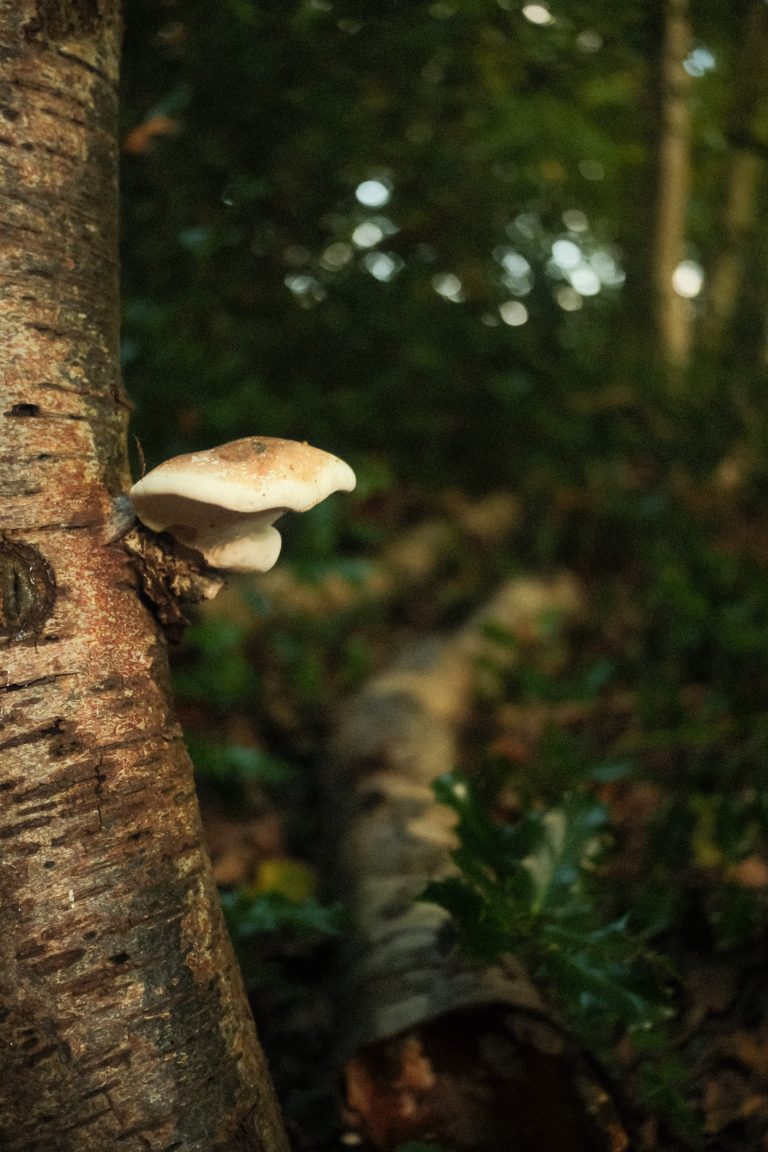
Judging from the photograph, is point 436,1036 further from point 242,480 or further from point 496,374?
point 496,374

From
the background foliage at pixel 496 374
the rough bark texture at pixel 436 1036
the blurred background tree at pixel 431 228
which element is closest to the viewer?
the rough bark texture at pixel 436 1036

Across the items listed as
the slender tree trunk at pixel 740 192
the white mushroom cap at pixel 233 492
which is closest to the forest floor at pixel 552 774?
the white mushroom cap at pixel 233 492

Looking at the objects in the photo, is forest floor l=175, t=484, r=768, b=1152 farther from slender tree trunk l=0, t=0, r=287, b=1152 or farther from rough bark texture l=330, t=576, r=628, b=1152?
slender tree trunk l=0, t=0, r=287, b=1152

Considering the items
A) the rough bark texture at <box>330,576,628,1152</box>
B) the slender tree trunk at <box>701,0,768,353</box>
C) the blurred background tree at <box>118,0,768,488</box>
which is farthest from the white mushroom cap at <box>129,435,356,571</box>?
the slender tree trunk at <box>701,0,768,353</box>

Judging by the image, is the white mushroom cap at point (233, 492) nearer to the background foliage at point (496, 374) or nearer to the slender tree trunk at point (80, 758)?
the slender tree trunk at point (80, 758)

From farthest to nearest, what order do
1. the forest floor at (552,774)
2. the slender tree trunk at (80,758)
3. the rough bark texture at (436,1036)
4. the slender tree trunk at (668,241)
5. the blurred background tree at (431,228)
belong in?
the slender tree trunk at (668,241), the blurred background tree at (431,228), the forest floor at (552,774), the rough bark texture at (436,1036), the slender tree trunk at (80,758)

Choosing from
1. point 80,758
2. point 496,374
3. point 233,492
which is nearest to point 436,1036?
point 80,758

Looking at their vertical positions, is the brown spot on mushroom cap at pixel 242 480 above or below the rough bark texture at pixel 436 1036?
above
